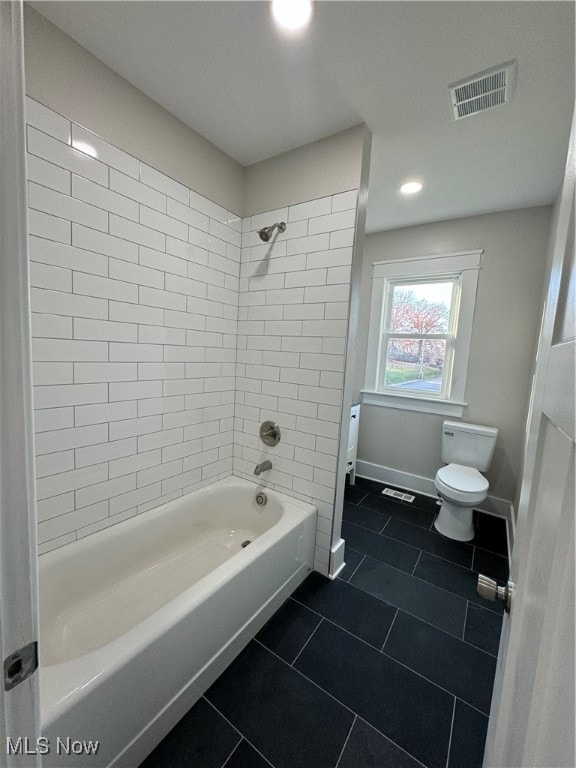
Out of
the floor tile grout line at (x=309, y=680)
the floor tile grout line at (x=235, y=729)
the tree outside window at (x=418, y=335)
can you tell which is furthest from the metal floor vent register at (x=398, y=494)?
the floor tile grout line at (x=235, y=729)

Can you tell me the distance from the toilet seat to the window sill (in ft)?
1.85

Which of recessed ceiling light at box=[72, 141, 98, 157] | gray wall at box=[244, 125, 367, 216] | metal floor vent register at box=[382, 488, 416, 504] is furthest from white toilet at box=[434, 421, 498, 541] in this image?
recessed ceiling light at box=[72, 141, 98, 157]

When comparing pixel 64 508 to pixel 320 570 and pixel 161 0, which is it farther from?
pixel 161 0

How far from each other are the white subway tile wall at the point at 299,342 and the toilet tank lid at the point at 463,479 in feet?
3.44

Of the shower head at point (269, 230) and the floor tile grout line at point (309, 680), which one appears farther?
the shower head at point (269, 230)

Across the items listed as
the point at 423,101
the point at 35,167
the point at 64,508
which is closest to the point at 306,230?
the point at 423,101

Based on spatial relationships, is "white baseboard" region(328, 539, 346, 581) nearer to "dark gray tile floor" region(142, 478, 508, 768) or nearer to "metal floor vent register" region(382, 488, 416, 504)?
"dark gray tile floor" region(142, 478, 508, 768)

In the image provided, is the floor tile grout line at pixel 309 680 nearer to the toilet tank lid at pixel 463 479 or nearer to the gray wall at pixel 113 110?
the toilet tank lid at pixel 463 479

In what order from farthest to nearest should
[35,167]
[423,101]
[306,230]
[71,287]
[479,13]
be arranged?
[306,230]
[423,101]
[71,287]
[35,167]
[479,13]

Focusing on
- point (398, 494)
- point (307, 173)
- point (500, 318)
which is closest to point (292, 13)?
point (307, 173)

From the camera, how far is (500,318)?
8.04ft

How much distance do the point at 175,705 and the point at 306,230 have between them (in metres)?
2.30

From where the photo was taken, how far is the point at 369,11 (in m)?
1.04

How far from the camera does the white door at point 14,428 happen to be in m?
0.35
